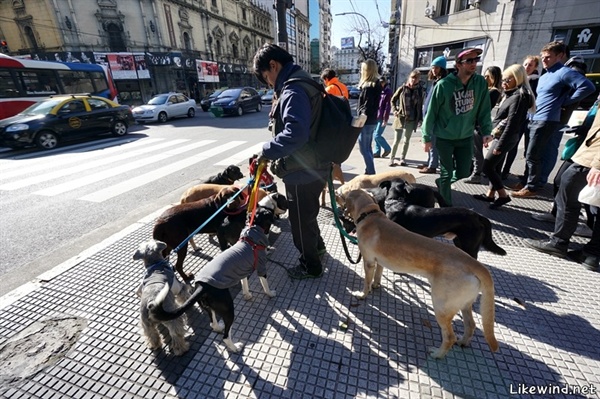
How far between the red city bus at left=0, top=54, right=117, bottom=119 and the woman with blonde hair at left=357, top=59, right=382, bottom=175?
564 inches

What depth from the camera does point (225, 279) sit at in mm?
2111

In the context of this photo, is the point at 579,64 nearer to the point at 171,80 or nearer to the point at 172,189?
the point at 172,189

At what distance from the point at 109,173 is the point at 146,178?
1167mm

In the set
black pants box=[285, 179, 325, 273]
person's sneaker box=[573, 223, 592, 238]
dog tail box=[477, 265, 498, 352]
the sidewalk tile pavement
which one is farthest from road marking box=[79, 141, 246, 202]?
person's sneaker box=[573, 223, 592, 238]

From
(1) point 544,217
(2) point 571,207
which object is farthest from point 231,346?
(1) point 544,217

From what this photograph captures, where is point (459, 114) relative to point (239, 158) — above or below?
above

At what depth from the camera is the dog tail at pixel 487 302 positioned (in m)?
1.83

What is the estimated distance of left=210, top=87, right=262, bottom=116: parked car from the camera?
57.8 ft

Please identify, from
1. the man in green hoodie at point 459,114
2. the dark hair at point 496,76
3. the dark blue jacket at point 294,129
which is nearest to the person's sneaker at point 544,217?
the man in green hoodie at point 459,114

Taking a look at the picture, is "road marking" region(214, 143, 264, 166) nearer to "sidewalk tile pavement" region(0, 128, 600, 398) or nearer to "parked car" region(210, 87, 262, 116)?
"sidewalk tile pavement" region(0, 128, 600, 398)

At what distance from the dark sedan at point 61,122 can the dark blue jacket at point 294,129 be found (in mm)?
10956

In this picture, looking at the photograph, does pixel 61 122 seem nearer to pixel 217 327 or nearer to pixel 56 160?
pixel 56 160

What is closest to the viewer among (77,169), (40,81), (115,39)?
(77,169)
